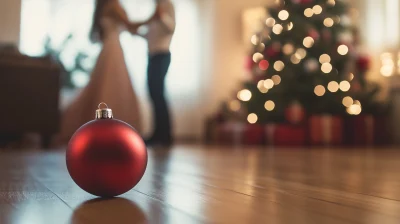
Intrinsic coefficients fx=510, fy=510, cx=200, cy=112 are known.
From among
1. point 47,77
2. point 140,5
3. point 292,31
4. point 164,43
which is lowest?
point 47,77

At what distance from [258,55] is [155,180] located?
3.96 metres

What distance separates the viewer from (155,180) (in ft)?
3.41

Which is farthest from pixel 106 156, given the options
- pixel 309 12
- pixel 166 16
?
pixel 309 12

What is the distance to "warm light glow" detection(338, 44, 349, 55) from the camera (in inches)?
185

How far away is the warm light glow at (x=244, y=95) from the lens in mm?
4781

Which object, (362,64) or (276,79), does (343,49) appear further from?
(276,79)

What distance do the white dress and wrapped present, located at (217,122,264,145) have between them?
1.45 meters

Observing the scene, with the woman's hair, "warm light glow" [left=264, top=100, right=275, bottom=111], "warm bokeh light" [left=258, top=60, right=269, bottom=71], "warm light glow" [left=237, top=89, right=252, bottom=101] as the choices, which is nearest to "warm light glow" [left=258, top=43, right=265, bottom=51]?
"warm bokeh light" [left=258, top=60, right=269, bottom=71]

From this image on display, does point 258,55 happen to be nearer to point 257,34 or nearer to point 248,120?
point 257,34

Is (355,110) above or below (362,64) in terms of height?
below

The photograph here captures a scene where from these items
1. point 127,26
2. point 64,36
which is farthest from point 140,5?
point 127,26

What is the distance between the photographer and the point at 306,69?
468 centimetres

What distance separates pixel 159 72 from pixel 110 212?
2.78m

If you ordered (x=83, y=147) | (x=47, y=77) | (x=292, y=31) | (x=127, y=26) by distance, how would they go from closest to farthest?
1. (x=83, y=147)
2. (x=47, y=77)
3. (x=127, y=26)
4. (x=292, y=31)
